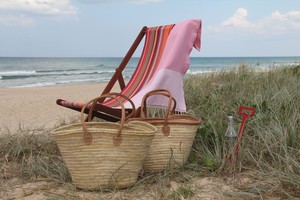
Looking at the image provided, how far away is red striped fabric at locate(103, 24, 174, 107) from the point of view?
143 inches

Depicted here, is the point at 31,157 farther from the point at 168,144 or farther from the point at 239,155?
the point at 239,155

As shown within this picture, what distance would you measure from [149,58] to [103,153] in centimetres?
174

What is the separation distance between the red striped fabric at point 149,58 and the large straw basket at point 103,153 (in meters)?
1.26

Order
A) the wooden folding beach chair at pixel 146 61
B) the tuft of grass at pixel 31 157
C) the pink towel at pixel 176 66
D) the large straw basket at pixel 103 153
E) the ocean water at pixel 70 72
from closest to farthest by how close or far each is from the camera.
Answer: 1. the large straw basket at pixel 103 153
2. the tuft of grass at pixel 31 157
3. the pink towel at pixel 176 66
4. the wooden folding beach chair at pixel 146 61
5. the ocean water at pixel 70 72

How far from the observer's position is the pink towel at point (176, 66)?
10.7ft

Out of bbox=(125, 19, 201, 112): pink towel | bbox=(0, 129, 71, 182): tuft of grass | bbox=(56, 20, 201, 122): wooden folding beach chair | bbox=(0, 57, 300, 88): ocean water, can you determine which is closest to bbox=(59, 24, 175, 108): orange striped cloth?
bbox=(56, 20, 201, 122): wooden folding beach chair

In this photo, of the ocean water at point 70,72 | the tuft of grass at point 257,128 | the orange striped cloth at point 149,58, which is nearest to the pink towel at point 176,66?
the orange striped cloth at point 149,58

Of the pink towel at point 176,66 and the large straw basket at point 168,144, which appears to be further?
the pink towel at point 176,66

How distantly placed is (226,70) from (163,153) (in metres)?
3.47

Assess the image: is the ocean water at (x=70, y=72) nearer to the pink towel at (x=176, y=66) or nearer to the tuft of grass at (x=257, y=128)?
the tuft of grass at (x=257, y=128)

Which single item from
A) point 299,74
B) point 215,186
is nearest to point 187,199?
point 215,186

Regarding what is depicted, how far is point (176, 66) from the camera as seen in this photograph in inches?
131

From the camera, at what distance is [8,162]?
3.09 meters

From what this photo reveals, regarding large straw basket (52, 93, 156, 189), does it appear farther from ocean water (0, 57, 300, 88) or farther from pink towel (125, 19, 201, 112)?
ocean water (0, 57, 300, 88)
